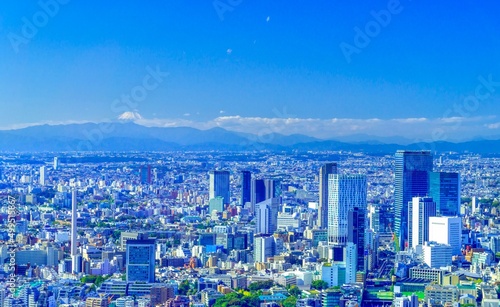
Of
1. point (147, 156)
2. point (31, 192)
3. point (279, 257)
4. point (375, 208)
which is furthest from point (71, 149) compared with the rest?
point (279, 257)

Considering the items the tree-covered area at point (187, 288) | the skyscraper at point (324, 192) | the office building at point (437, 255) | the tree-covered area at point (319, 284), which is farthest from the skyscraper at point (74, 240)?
the office building at point (437, 255)

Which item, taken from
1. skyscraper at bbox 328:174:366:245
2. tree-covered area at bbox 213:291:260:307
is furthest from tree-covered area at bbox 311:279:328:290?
skyscraper at bbox 328:174:366:245

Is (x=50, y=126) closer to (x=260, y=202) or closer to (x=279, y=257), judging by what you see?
(x=260, y=202)

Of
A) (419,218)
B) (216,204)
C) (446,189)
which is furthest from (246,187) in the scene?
(419,218)

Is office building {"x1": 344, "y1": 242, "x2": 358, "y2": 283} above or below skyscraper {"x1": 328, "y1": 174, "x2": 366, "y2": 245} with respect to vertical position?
below

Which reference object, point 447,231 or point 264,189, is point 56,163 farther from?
point 447,231

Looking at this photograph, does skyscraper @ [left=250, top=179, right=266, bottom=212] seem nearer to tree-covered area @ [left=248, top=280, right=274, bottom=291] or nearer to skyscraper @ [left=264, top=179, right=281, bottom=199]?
skyscraper @ [left=264, top=179, right=281, bottom=199]
